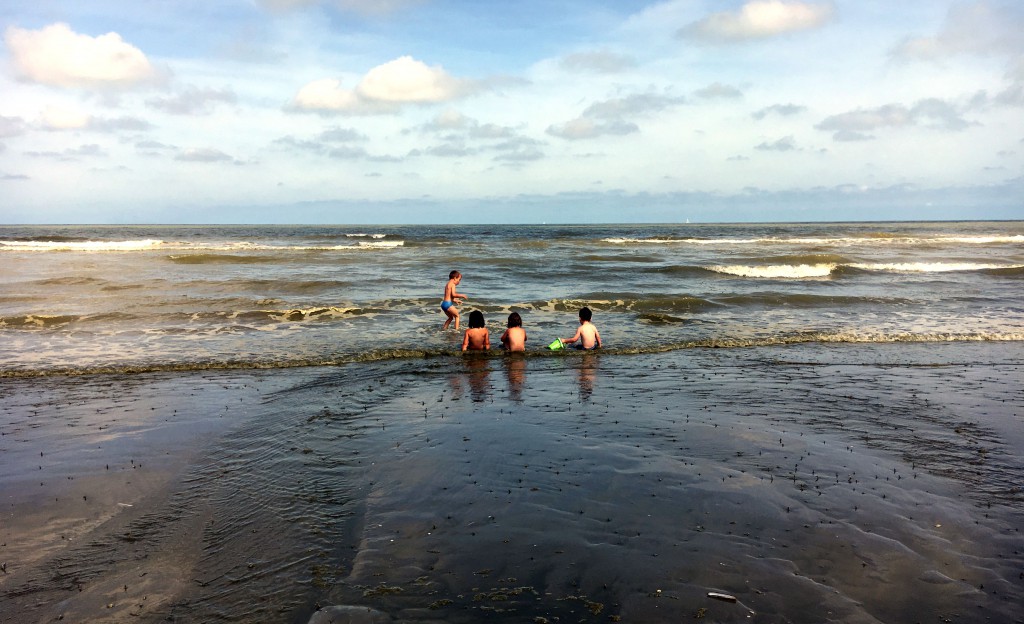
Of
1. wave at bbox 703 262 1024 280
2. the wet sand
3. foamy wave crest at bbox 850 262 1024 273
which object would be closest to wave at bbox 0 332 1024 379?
the wet sand

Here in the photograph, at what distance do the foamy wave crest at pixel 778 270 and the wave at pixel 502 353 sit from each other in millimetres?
14767

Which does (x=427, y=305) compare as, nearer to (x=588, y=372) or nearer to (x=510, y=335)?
(x=510, y=335)

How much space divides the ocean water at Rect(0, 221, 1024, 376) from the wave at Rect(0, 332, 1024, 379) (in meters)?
0.07

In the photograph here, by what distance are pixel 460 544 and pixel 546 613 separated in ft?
3.71

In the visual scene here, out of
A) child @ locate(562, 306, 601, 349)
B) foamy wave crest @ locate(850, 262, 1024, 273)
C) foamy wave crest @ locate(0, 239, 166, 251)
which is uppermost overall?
foamy wave crest @ locate(0, 239, 166, 251)

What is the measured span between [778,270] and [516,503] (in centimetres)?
3061

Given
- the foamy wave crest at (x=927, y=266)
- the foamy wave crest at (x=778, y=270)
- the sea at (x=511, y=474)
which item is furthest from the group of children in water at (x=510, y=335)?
the foamy wave crest at (x=927, y=266)

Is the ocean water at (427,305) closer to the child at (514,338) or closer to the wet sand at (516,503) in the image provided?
the child at (514,338)

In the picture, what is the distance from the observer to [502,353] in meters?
13.6

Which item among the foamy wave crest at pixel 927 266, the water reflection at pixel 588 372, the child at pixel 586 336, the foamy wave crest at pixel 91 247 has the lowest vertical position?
the water reflection at pixel 588 372

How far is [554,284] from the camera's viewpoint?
27.0m

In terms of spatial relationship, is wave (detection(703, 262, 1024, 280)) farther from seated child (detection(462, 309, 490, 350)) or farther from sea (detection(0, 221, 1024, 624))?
seated child (detection(462, 309, 490, 350))

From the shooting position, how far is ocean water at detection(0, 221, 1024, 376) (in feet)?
47.1

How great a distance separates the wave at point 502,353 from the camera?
12.1 meters
